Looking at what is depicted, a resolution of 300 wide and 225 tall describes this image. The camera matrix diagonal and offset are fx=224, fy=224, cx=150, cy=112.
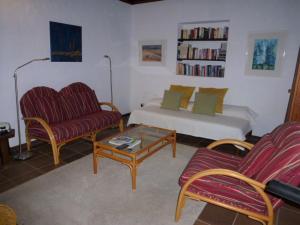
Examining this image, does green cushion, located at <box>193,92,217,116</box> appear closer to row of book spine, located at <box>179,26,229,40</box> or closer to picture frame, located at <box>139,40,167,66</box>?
row of book spine, located at <box>179,26,229,40</box>

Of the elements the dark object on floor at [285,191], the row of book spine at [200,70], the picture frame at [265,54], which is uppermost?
the picture frame at [265,54]

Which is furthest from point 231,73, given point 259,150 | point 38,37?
point 38,37

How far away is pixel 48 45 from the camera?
3715 millimetres

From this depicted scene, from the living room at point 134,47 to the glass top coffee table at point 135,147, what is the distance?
167cm

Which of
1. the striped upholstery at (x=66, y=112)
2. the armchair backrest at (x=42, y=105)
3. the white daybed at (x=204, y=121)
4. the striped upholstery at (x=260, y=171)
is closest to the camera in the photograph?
the striped upholstery at (x=260, y=171)

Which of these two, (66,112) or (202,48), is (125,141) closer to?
(66,112)

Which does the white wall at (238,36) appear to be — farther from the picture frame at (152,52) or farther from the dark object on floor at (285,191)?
the dark object on floor at (285,191)

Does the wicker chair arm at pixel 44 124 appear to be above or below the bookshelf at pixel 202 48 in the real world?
below

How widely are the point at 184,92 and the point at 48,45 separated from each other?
8.70ft

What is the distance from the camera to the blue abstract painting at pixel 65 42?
12.4 feet

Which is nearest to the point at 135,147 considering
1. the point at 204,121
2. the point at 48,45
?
the point at 204,121

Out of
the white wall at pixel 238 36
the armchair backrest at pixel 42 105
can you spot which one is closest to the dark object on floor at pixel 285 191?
the armchair backrest at pixel 42 105

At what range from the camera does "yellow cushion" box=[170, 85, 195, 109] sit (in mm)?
4449

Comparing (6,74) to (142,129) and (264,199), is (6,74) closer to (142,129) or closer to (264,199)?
(142,129)
